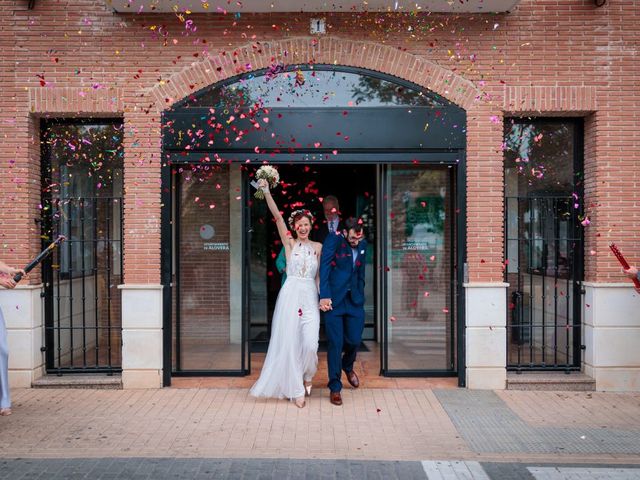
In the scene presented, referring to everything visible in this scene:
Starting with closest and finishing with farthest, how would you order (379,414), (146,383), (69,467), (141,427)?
(69,467) < (141,427) < (379,414) < (146,383)

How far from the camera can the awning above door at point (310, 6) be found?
7.58 m

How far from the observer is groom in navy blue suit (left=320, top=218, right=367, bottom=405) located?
725cm

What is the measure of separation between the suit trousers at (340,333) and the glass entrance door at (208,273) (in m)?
1.53

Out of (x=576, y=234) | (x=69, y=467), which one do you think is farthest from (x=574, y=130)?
(x=69, y=467)

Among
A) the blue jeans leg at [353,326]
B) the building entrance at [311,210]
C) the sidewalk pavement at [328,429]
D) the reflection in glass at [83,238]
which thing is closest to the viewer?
the sidewalk pavement at [328,429]

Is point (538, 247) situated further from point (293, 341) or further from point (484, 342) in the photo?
point (293, 341)

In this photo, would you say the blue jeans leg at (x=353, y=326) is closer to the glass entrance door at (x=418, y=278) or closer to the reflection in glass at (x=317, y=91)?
the glass entrance door at (x=418, y=278)

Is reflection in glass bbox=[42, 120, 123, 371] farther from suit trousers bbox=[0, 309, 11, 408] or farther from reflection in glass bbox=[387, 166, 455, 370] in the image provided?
reflection in glass bbox=[387, 166, 455, 370]

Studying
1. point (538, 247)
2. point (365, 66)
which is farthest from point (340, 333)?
point (365, 66)

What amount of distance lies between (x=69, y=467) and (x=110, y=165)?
410cm

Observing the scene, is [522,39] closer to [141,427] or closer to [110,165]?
[110,165]

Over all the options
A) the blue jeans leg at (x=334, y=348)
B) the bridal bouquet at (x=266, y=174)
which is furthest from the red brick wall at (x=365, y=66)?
the blue jeans leg at (x=334, y=348)

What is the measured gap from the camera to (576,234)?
8297 millimetres

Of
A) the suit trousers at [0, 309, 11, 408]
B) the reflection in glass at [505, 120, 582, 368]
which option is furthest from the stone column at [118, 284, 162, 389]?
the reflection in glass at [505, 120, 582, 368]
